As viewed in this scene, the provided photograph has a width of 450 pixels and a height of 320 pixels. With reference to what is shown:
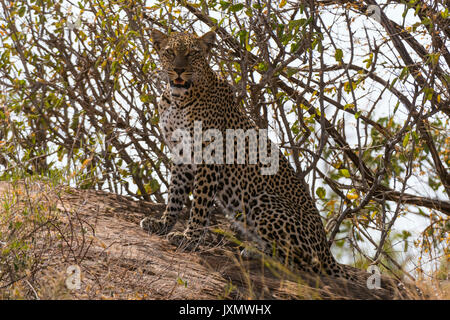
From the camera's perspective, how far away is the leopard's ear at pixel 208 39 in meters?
7.30

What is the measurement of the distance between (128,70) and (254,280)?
4198 mm

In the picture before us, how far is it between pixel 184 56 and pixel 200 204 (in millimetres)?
1674

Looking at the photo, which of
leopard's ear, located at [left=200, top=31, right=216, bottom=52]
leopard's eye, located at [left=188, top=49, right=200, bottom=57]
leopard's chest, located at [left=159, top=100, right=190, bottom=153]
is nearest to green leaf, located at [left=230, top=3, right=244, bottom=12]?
leopard's ear, located at [left=200, top=31, right=216, bottom=52]

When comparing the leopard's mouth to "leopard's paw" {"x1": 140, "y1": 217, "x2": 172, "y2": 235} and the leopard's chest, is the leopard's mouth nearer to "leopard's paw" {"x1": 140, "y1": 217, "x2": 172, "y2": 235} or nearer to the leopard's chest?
the leopard's chest

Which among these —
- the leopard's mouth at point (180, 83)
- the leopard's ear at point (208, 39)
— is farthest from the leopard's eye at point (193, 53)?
the leopard's mouth at point (180, 83)

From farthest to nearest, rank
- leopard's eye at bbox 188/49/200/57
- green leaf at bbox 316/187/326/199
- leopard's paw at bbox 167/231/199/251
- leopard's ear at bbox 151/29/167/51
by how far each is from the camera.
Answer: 1. green leaf at bbox 316/187/326/199
2. leopard's ear at bbox 151/29/167/51
3. leopard's eye at bbox 188/49/200/57
4. leopard's paw at bbox 167/231/199/251

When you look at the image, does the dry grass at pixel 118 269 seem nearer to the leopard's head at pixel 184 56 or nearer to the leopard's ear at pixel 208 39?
the leopard's head at pixel 184 56

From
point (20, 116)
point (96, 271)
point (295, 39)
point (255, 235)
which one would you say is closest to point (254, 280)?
point (255, 235)

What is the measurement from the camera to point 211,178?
7109mm

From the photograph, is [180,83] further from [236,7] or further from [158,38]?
[236,7]

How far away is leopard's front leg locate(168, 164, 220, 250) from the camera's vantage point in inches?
271
